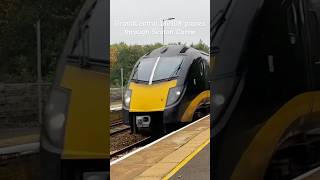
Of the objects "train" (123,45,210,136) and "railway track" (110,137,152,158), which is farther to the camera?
"train" (123,45,210,136)

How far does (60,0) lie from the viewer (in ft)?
7.86

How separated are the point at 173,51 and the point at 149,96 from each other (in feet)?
1.02

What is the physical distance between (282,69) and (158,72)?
36.8 inches

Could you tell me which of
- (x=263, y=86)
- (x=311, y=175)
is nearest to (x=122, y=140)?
(x=263, y=86)

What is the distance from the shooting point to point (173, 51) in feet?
9.02

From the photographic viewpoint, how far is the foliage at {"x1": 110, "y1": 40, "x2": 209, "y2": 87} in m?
2.49

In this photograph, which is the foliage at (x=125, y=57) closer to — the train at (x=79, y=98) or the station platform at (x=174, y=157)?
the train at (x=79, y=98)

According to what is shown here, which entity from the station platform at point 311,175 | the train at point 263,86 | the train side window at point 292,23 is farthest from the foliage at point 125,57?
the station platform at point 311,175

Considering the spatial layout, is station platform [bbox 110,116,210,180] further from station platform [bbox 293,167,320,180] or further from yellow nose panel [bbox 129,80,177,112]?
station platform [bbox 293,167,320,180]

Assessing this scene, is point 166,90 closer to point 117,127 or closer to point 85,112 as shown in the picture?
point 117,127

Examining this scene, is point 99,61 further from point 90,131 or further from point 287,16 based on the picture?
point 287,16

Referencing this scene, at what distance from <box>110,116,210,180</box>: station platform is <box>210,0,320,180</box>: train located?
0.07m

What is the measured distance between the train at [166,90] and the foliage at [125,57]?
36 millimetres

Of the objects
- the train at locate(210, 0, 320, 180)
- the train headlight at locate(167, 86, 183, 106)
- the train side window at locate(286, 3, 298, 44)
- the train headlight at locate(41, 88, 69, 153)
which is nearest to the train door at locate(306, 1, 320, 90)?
the train at locate(210, 0, 320, 180)
